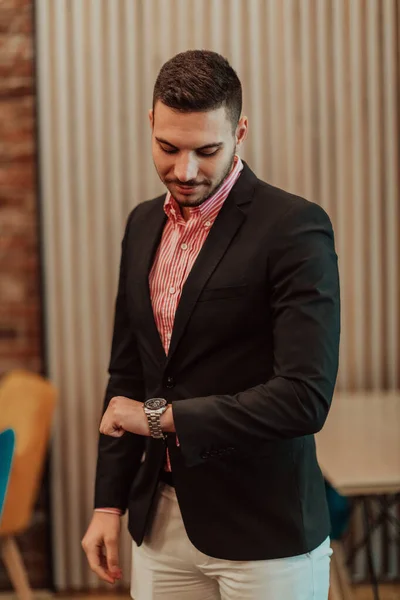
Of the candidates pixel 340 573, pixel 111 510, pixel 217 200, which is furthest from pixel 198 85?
pixel 340 573

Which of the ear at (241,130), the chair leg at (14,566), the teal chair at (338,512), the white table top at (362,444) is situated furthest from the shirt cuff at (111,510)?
the chair leg at (14,566)

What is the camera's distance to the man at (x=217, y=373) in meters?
1.34

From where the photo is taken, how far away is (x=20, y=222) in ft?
11.7

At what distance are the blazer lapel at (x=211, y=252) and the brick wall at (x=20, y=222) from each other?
2201 mm

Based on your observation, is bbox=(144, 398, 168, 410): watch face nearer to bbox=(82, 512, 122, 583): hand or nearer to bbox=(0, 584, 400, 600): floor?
bbox=(82, 512, 122, 583): hand

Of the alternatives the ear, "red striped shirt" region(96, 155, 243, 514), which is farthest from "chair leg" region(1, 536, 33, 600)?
the ear

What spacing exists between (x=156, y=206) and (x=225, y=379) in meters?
0.40

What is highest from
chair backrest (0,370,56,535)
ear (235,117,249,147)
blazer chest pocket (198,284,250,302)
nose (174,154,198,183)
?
ear (235,117,249,147)

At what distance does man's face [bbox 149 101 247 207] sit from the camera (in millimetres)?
1345

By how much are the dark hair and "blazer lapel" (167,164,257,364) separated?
0.43 feet

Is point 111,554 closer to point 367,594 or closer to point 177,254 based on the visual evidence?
point 177,254

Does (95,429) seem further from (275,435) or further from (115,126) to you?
(275,435)

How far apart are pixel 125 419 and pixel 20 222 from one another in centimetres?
235

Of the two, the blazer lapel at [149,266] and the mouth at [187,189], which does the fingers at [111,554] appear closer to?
the blazer lapel at [149,266]
